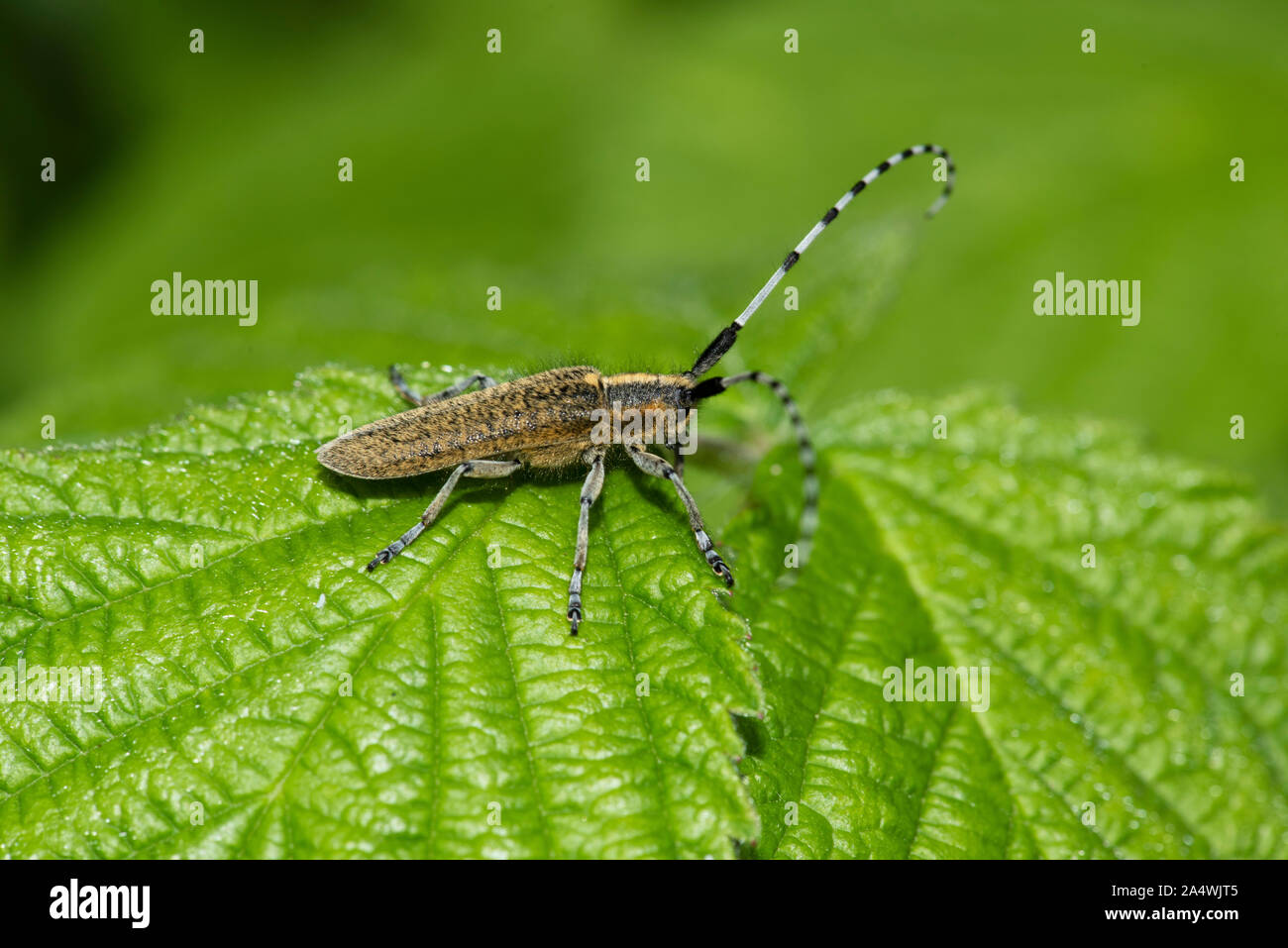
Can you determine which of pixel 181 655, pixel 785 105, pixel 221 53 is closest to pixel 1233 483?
pixel 181 655

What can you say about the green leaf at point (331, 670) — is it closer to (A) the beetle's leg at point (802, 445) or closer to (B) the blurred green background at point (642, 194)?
(A) the beetle's leg at point (802, 445)

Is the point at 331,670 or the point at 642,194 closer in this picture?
the point at 331,670

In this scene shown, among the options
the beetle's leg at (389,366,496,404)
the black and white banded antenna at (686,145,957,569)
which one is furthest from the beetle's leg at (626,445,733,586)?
the beetle's leg at (389,366,496,404)

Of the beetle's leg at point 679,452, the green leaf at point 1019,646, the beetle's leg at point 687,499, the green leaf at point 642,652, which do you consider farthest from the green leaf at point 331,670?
the beetle's leg at point 679,452

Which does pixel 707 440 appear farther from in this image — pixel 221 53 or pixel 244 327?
pixel 221 53

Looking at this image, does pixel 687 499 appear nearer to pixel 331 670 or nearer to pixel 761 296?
pixel 761 296

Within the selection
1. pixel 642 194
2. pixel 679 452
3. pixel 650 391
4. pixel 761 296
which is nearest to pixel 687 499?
pixel 679 452

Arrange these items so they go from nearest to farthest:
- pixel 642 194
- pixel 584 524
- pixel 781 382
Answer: pixel 584 524, pixel 781 382, pixel 642 194
